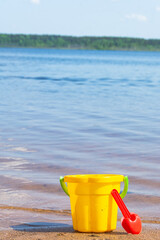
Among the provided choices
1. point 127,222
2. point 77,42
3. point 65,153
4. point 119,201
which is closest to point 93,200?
point 119,201

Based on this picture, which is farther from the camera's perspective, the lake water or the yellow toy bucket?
the lake water

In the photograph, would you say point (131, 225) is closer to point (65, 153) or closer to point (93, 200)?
point (93, 200)

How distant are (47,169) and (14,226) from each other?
2.31m

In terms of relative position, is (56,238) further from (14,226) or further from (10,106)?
(10,106)

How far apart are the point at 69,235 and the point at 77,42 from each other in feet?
542

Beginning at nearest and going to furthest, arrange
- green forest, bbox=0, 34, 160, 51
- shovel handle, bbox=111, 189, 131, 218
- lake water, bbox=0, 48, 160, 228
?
shovel handle, bbox=111, 189, 131, 218 → lake water, bbox=0, 48, 160, 228 → green forest, bbox=0, 34, 160, 51

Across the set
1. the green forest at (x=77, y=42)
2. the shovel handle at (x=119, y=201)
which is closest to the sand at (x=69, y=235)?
the shovel handle at (x=119, y=201)

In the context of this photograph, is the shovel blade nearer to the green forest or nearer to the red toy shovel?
the red toy shovel

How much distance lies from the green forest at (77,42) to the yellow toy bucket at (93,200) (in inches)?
6301

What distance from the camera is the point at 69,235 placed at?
13.0 ft

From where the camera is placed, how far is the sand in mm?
3873

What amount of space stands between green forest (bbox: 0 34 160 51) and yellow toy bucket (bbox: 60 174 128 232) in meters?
160

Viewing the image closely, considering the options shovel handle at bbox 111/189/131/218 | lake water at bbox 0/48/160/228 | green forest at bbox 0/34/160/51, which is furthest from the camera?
green forest at bbox 0/34/160/51

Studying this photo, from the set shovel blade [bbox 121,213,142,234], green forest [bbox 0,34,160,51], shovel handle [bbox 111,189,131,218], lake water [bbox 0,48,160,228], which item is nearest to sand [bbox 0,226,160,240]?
shovel blade [bbox 121,213,142,234]
